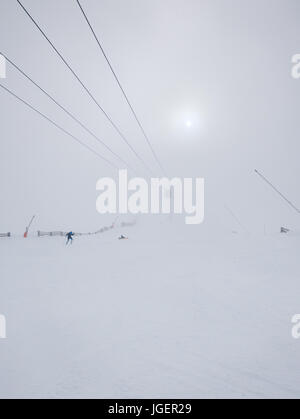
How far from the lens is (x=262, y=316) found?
651 centimetres

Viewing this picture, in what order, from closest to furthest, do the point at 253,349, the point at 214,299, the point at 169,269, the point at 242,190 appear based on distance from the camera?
the point at 253,349 → the point at 214,299 → the point at 169,269 → the point at 242,190

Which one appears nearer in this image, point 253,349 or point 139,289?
point 253,349

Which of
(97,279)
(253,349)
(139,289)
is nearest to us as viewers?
(253,349)

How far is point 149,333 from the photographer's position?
555 cm

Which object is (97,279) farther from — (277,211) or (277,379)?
(277,211)

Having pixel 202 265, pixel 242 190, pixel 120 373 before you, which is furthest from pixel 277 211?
pixel 120 373

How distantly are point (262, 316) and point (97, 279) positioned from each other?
705cm

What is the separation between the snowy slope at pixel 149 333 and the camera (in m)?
4.07

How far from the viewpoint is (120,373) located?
4.27 metres

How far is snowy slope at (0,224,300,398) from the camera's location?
4.07 m

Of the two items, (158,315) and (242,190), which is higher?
(242,190)
